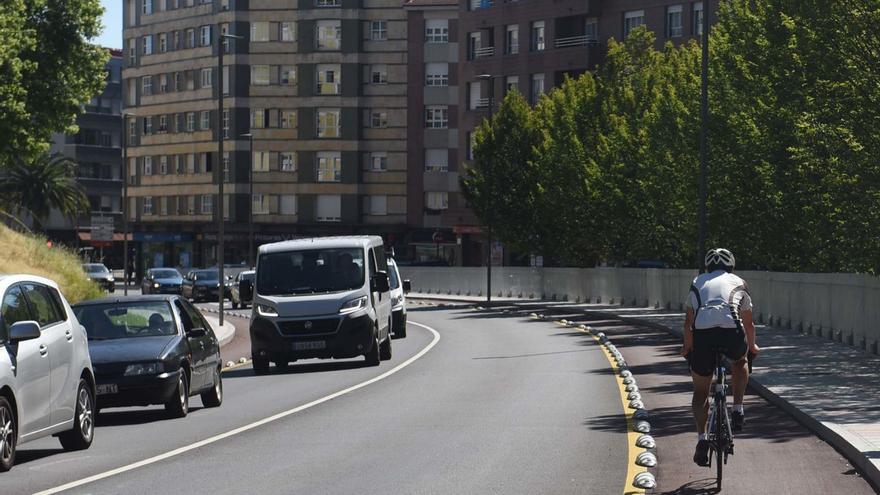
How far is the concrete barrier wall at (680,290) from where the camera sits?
32688 millimetres

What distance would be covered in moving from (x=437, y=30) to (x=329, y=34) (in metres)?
7.61

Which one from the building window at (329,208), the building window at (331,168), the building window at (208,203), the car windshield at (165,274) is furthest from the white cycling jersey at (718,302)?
the building window at (208,203)

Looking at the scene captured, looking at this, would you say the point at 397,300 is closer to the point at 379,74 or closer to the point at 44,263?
the point at 44,263

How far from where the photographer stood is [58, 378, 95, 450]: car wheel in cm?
1593

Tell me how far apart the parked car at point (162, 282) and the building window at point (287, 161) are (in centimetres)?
3755

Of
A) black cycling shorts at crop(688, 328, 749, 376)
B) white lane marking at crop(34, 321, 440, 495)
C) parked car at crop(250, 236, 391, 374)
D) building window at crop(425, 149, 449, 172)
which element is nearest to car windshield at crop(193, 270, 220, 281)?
building window at crop(425, 149, 449, 172)

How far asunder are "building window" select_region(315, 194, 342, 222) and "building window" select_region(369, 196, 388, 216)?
2.13m

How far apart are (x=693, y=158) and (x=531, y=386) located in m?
27.2

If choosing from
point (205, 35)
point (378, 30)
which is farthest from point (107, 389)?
point (205, 35)

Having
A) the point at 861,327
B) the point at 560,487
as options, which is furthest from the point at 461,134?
the point at 560,487

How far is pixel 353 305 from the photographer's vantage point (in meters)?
29.6

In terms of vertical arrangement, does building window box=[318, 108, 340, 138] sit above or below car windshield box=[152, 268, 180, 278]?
above

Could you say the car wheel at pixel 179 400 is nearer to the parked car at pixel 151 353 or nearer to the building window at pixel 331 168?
the parked car at pixel 151 353

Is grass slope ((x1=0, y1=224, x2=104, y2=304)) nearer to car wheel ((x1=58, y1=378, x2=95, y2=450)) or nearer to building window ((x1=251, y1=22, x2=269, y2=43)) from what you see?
car wheel ((x1=58, y1=378, x2=95, y2=450))
